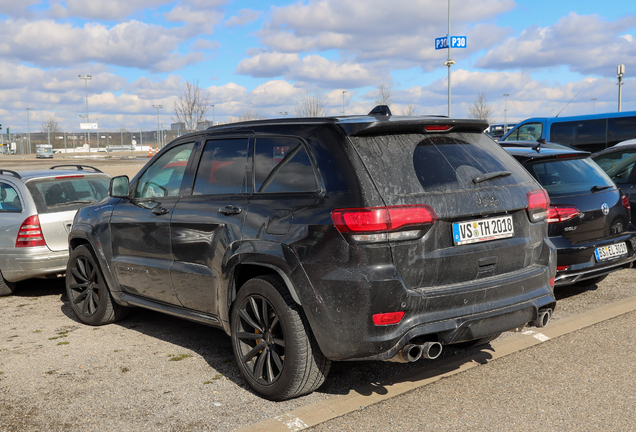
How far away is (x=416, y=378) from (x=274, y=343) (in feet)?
3.41

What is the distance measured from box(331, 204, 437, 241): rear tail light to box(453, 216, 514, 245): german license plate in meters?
0.26

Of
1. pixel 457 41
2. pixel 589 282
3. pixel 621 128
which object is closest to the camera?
pixel 589 282

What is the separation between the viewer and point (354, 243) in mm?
3289

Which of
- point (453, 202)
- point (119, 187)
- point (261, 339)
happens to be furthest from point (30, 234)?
point (453, 202)

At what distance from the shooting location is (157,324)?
5766mm

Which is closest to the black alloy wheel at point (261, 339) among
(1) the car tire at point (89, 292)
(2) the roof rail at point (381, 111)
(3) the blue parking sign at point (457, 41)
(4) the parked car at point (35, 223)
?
(2) the roof rail at point (381, 111)

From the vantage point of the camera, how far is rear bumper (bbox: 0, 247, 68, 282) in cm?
671

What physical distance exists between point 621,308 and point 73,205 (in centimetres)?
601

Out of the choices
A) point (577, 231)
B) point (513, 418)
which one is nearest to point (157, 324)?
point (513, 418)

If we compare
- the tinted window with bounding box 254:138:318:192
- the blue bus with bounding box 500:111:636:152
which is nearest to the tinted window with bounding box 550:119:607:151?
the blue bus with bounding box 500:111:636:152

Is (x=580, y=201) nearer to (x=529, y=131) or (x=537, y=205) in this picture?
(x=537, y=205)

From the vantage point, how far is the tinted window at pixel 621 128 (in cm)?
1727

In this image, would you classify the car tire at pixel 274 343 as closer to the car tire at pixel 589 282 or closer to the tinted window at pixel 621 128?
the car tire at pixel 589 282

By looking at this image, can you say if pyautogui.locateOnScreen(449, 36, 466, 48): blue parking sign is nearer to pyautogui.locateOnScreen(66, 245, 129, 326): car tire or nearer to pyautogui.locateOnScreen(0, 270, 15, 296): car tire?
pyautogui.locateOnScreen(0, 270, 15, 296): car tire
